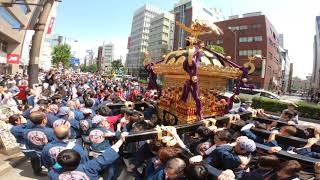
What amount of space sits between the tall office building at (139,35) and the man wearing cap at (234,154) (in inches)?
4308

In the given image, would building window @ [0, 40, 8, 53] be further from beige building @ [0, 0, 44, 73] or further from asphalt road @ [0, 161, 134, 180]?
asphalt road @ [0, 161, 134, 180]

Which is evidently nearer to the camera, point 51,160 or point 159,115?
point 51,160

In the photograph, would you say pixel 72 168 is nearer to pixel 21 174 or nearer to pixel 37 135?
pixel 37 135

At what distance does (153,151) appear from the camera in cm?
444

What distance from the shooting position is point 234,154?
12.9 feet

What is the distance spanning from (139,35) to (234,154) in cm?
12265

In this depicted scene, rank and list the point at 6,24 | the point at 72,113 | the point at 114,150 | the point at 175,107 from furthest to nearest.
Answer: the point at 6,24 < the point at 175,107 < the point at 72,113 < the point at 114,150

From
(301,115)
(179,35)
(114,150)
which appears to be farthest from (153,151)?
(179,35)

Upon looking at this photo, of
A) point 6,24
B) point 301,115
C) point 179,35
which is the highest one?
point 179,35

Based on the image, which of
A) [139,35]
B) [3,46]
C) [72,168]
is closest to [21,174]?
[72,168]

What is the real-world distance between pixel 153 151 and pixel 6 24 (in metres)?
33.7

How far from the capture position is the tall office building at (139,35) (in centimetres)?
11969

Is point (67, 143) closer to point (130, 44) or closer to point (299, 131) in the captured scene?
point (299, 131)

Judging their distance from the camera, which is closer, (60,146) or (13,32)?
(60,146)
